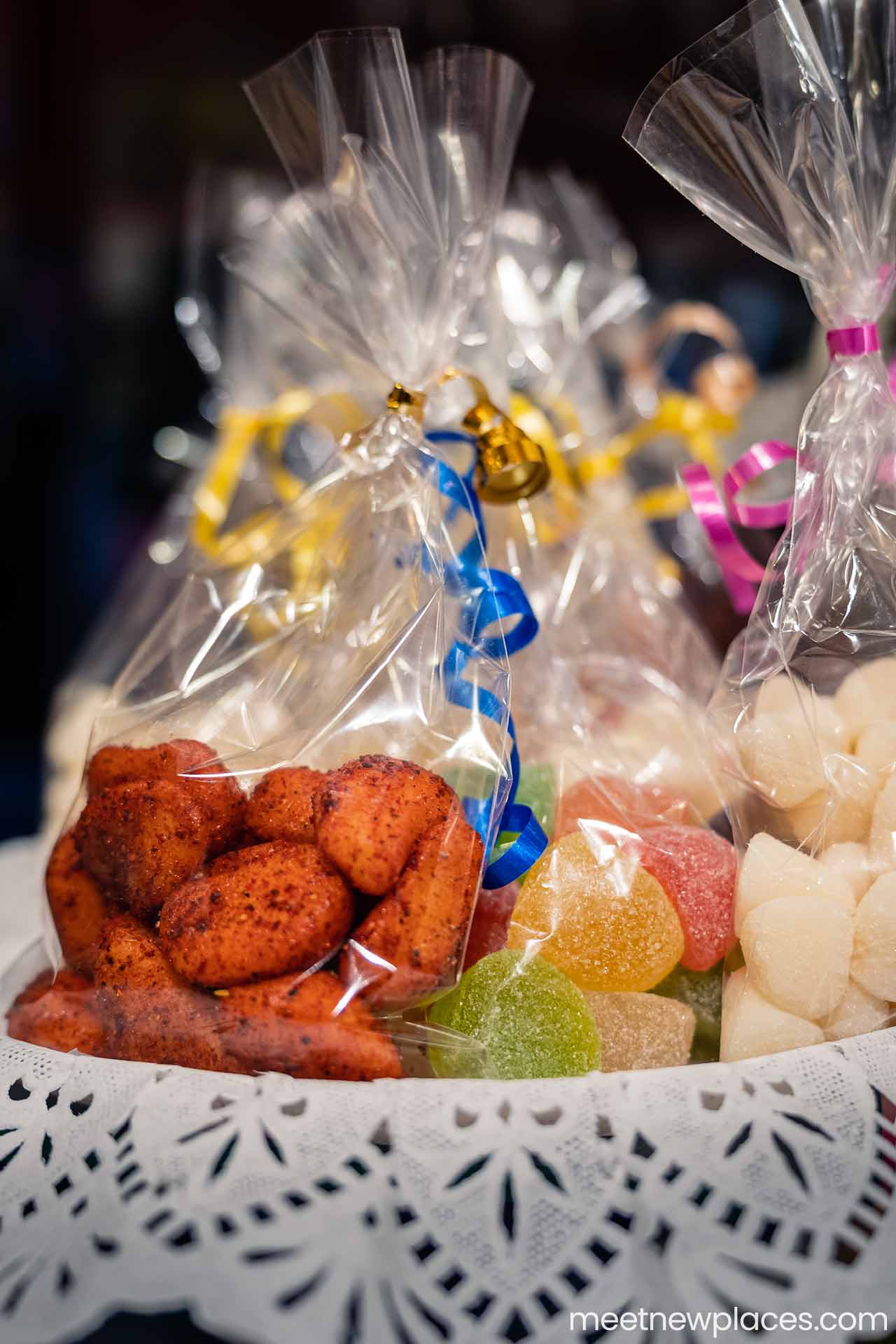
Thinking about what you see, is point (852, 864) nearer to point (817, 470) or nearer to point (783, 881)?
point (783, 881)

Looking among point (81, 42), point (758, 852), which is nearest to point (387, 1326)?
point (758, 852)

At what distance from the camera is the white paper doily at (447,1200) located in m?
0.43

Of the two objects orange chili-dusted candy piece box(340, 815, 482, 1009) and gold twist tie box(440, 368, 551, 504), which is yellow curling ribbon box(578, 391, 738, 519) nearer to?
gold twist tie box(440, 368, 551, 504)

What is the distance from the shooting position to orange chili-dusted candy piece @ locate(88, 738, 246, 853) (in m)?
0.64

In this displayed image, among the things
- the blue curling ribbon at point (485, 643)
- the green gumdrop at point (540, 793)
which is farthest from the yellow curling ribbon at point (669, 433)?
the green gumdrop at point (540, 793)

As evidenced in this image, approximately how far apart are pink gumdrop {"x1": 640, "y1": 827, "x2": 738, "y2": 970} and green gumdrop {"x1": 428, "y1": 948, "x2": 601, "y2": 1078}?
92mm

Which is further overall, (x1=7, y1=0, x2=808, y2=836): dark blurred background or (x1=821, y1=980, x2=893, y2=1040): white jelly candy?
(x1=7, y1=0, x2=808, y2=836): dark blurred background

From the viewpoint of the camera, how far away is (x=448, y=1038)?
0.59 meters

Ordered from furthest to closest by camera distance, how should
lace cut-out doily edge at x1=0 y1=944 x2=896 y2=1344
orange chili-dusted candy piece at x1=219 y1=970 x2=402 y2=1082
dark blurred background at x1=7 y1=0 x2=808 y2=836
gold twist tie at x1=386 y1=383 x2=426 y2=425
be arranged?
dark blurred background at x1=7 y1=0 x2=808 y2=836 → gold twist tie at x1=386 y1=383 x2=426 y2=425 → orange chili-dusted candy piece at x1=219 y1=970 x2=402 y2=1082 → lace cut-out doily edge at x1=0 y1=944 x2=896 y2=1344

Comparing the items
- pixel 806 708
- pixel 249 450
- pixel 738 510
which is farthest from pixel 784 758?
pixel 249 450

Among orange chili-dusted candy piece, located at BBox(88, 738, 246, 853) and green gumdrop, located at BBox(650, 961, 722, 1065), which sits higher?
orange chili-dusted candy piece, located at BBox(88, 738, 246, 853)

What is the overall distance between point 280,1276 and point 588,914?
279mm

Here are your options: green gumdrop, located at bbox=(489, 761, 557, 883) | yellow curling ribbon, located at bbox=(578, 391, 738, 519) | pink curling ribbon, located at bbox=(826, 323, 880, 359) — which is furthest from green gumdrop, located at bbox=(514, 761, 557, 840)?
yellow curling ribbon, located at bbox=(578, 391, 738, 519)

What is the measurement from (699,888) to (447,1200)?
265 mm
